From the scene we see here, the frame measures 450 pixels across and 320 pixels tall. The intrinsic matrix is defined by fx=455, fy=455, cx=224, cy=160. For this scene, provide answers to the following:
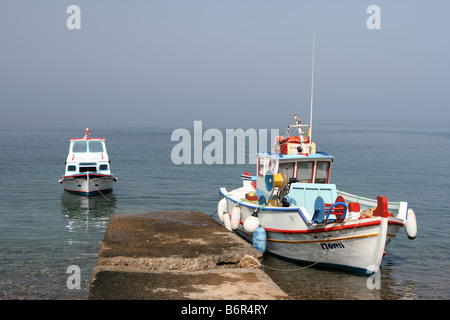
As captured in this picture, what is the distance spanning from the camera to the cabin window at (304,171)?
1798cm

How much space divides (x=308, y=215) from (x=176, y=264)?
18.9 feet

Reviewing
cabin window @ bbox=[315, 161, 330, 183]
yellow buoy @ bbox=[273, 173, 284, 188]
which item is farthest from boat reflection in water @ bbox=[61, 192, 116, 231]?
cabin window @ bbox=[315, 161, 330, 183]

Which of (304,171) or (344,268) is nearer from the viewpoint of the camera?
(344,268)

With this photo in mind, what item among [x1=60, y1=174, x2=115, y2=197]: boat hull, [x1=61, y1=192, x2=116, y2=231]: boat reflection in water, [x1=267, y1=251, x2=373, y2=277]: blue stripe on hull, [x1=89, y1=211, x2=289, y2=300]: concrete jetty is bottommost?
[x1=61, y1=192, x2=116, y2=231]: boat reflection in water

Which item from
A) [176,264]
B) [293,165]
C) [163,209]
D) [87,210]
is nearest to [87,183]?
[87,210]

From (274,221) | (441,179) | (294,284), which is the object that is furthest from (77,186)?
(441,179)

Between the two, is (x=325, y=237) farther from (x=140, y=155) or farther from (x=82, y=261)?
(x=140, y=155)

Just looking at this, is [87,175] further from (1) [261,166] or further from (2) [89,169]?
(1) [261,166]

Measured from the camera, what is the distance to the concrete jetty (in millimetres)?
8992

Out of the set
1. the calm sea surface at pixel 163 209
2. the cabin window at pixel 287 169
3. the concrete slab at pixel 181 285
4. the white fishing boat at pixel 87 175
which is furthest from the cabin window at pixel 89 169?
the concrete slab at pixel 181 285

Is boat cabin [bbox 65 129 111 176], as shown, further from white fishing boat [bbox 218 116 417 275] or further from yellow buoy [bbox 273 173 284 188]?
yellow buoy [bbox 273 173 284 188]

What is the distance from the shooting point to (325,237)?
1482 centimetres

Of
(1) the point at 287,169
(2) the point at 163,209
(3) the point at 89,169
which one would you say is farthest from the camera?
(3) the point at 89,169

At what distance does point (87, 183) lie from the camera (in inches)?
1147
